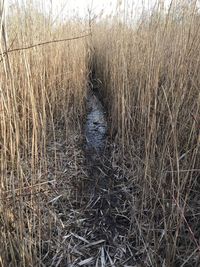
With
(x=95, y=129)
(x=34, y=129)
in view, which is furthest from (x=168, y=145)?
(x=95, y=129)

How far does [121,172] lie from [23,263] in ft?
2.78

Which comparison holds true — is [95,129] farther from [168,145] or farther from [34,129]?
[34,129]

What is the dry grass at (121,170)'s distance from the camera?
896mm

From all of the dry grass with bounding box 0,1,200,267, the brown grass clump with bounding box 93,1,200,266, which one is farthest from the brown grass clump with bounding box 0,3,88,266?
the brown grass clump with bounding box 93,1,200,266

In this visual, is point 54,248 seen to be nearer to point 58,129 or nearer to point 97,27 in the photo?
point 58,129

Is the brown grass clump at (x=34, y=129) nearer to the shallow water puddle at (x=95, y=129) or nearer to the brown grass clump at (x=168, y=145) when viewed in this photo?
the shallow water puddle at (x=95, y=129)

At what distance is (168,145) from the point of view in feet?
3.60

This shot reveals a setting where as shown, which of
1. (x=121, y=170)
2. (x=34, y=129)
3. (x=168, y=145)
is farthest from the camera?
(x=121, y=170)

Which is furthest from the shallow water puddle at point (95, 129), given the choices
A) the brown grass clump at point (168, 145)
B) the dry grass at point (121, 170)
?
the brown grass clump at point (168, 145)

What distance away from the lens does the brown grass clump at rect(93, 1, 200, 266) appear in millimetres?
979

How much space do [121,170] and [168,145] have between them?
52 centimetres

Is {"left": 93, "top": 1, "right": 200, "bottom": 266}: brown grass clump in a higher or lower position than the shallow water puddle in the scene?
higher

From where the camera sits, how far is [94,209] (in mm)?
1280

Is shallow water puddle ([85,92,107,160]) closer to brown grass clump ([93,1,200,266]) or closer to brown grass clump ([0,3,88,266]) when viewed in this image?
brown grass clump ([0,3,88,266])
